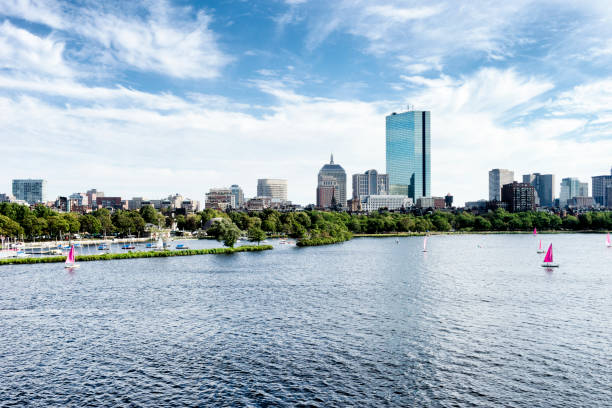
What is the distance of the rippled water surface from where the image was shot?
A: 39478mm

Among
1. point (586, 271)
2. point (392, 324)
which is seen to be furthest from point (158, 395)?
point (586, 271)

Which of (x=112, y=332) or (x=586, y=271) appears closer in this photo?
(x=112, y=332)

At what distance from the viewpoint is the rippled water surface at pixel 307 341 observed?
39478 mm

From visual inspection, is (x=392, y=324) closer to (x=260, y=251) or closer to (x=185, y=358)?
(x=185, y=358)

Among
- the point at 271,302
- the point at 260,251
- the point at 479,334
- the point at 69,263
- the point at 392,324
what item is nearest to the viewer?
the point at 479,334

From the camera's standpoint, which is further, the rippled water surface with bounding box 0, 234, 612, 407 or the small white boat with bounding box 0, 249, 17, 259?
the small white boat with bounding box 0, 249, 17, 259

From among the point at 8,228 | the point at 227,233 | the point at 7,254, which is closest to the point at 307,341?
the point at 227,233

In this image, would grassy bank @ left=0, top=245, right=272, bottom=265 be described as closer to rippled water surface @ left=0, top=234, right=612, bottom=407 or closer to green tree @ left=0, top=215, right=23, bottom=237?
rippled water surface @ left=0, top=234, right=612, bottom=407

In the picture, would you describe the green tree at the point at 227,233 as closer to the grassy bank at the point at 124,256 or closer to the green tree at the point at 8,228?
the grassy bank at the point at 124,256

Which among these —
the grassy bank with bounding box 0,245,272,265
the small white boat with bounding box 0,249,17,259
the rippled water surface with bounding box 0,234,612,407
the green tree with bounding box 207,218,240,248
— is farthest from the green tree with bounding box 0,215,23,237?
the rippled water surface with bounding box 0,234,612,407

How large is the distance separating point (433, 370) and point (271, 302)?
3428cm

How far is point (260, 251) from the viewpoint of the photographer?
16750 centimetres

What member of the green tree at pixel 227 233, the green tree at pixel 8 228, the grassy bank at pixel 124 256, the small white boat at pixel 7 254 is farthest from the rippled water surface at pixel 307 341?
the green tree at pixel 8 228

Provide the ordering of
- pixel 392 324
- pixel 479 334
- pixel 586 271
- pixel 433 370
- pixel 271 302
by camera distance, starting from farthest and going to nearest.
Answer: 1. pixel 586 271
2. pixel 271 302
3. pixel 392 324
4. pixel 479 334
5. pixel 433 370
